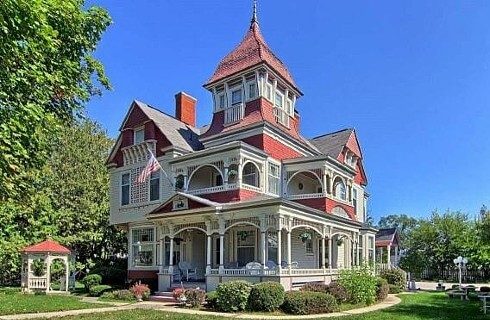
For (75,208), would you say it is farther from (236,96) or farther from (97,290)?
(236,96)

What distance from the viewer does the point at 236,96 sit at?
1062 inches

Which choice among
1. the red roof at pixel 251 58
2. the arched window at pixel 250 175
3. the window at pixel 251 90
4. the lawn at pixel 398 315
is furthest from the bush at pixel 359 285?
the red roof at pixel 251 58

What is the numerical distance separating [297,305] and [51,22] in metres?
12.0

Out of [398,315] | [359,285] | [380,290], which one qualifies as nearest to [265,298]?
[398,315]

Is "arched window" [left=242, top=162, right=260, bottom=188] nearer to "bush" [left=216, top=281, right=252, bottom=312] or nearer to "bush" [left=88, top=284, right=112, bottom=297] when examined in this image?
"bush" [left=216, top=281, right=252, bottom=312]

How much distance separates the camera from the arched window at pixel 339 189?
27.4 m

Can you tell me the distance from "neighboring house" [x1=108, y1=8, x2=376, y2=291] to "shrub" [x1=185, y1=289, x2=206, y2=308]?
1.95m

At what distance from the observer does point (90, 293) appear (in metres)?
A: 24.8

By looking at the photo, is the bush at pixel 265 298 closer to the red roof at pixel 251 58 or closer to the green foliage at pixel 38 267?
the red roof at pixel 251 58

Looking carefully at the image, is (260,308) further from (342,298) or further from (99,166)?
(99,166)

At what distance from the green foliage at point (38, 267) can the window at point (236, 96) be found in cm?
1385

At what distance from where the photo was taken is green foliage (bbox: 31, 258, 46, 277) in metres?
26.0

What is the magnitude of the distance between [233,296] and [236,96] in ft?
42.7

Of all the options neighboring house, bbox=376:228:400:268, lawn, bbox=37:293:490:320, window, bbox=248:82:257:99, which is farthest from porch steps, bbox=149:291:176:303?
neighboring house, bbox=376:228:400:268
